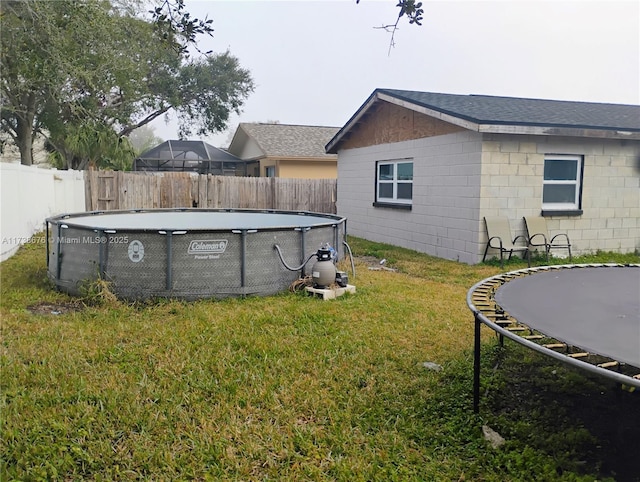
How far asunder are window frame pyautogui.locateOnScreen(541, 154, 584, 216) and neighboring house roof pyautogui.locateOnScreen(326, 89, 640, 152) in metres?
0.54

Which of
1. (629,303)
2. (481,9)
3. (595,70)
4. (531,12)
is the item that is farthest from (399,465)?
(595,70)

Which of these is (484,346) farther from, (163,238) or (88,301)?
(88,301)

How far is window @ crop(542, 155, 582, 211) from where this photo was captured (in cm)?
844

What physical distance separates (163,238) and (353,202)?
771 centimetres

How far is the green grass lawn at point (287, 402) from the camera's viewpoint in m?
2.44

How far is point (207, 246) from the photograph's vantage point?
5430mm

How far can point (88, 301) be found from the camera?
17.4 feet

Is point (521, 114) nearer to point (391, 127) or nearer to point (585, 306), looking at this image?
point (391, 127)

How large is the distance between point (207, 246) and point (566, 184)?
642cm

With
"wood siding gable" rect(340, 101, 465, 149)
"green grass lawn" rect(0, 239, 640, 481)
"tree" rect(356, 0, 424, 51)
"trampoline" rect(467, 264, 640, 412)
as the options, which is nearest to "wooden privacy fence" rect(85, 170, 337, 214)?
"wood siding gable" rect(340, 101, 465, 149)

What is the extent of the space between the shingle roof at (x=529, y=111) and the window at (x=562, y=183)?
0.67m

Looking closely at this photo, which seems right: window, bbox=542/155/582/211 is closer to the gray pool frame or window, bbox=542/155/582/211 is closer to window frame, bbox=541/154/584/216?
window frame, bbox=541/154/584/216

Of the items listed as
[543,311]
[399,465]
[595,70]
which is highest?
[595,70]

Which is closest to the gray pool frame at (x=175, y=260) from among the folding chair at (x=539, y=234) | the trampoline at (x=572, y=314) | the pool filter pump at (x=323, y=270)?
the pool filter pump at (x=323, y=270)
